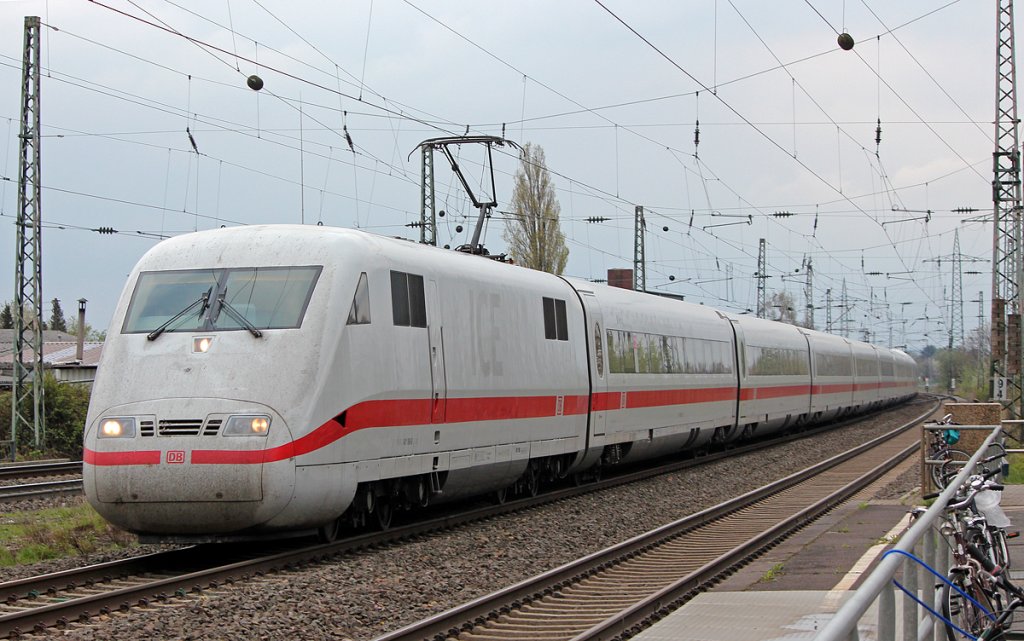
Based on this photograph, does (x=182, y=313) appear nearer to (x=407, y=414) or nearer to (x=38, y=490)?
(x=407, y=414)

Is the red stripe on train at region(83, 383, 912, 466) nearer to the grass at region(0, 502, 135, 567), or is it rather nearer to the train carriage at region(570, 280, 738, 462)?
the train carriage at region(570, 280, 738, 462)

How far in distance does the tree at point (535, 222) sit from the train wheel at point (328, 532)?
44045 mm

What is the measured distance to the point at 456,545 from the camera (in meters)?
12.8

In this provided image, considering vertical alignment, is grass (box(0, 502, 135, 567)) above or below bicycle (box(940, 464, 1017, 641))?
below

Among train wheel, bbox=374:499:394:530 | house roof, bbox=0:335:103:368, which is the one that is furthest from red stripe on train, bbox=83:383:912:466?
house roof, bbox=0:335:103:368

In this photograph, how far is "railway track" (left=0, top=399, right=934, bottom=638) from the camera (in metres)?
8.54

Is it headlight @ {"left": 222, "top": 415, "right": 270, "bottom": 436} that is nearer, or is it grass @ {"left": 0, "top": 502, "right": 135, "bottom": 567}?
headlight @ {"left": 222, "top": 415, "right": 270, "bottom": 436}

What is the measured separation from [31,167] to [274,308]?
703 inches

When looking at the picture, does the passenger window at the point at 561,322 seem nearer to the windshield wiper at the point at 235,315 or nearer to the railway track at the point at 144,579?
the railway track at the point at 144,579

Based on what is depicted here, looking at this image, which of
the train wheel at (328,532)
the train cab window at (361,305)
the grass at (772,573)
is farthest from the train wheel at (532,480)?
the grass at (772,573)

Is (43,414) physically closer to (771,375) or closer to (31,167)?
(31,167)

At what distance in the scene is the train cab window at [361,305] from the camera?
1202 centimetres

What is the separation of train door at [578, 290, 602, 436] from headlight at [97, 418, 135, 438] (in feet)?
30.6

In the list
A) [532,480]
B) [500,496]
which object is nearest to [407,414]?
[500,496]
